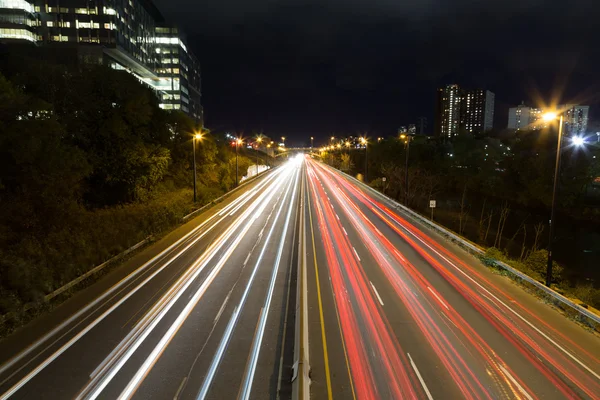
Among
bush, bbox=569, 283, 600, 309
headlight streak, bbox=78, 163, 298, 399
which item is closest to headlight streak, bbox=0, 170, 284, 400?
headlight streak, bbox=78, 163, 298, 399

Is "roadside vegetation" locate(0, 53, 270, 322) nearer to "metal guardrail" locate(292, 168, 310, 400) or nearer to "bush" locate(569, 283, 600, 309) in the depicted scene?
"metal guardrail" locate(292, 168, 310, 400)

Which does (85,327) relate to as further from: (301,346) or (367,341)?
(367,341)

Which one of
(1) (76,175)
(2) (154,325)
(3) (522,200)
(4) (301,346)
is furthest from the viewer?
(3) (522,200)

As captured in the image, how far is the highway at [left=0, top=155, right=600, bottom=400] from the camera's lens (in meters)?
8.45

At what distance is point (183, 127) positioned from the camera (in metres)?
46.0

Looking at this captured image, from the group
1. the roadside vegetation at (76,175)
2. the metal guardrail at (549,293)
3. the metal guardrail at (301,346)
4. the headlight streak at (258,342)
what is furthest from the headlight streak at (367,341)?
the roadside vegetation at (76,175)

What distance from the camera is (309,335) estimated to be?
10680 mm

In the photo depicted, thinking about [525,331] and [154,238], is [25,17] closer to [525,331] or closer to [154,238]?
[154,238]

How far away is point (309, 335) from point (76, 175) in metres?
16.6

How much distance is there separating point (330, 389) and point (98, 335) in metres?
7.17

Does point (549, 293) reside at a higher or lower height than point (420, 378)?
higher

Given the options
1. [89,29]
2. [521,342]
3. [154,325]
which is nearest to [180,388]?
[154,325]

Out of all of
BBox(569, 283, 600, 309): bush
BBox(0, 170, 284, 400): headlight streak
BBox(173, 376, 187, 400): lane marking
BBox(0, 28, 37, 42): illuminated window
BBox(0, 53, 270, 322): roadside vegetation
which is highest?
BBox(0, 28, 37, 42): illuminated window

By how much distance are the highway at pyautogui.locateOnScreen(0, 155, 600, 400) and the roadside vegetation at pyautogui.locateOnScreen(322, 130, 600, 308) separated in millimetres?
5392
